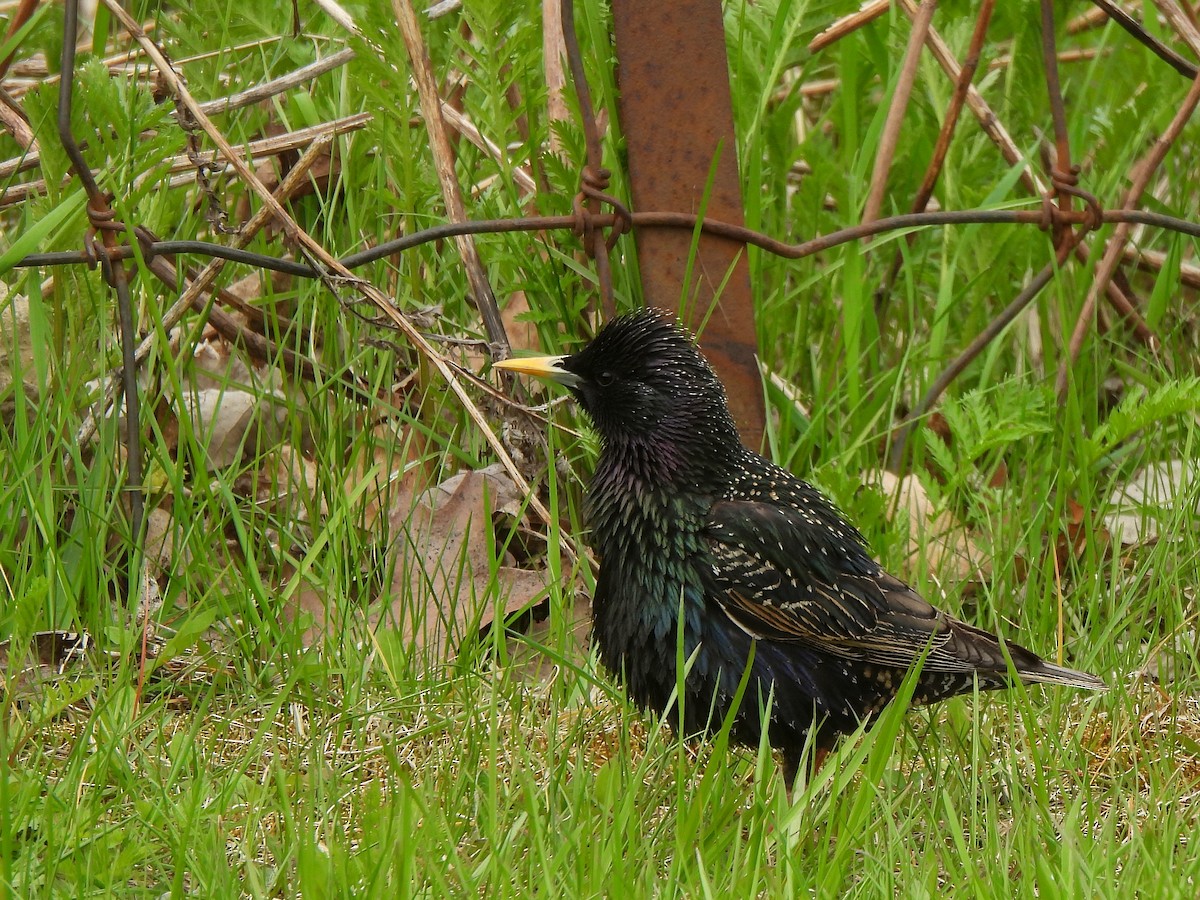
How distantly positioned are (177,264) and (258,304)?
45 cm

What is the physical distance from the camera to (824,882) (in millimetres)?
2322

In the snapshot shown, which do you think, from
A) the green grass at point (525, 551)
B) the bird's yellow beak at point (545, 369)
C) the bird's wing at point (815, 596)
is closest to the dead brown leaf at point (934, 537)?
the green grass at point (525, 551)

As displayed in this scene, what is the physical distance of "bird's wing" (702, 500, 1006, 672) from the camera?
10.2 ft

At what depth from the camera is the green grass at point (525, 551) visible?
2449 mm

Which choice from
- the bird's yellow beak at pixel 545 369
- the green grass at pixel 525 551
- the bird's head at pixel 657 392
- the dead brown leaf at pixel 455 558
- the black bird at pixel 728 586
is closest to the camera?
the green grass at pixel 525 551

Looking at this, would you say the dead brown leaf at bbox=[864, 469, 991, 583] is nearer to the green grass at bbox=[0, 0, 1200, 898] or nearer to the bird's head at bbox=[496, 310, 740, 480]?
the green grass at bbox=[0, 0, 1200, 898]

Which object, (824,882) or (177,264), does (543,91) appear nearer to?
(177,264)

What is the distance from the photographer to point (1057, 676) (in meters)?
3.11

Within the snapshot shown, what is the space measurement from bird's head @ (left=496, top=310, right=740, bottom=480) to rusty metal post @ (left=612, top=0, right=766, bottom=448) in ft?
1.10

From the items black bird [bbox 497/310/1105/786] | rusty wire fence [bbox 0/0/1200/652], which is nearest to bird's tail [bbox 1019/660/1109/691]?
black bird [bbox 497/310/1105/786]

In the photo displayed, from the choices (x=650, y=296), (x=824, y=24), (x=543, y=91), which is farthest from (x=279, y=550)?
(x=824, y=24)

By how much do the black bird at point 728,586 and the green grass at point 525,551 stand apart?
123 mm

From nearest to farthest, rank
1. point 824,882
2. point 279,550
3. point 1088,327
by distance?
point 824,882 → point 279,550 → point 1088,327

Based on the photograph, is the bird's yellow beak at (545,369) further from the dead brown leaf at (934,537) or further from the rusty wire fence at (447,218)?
the dead brown leaf at (934,537)
